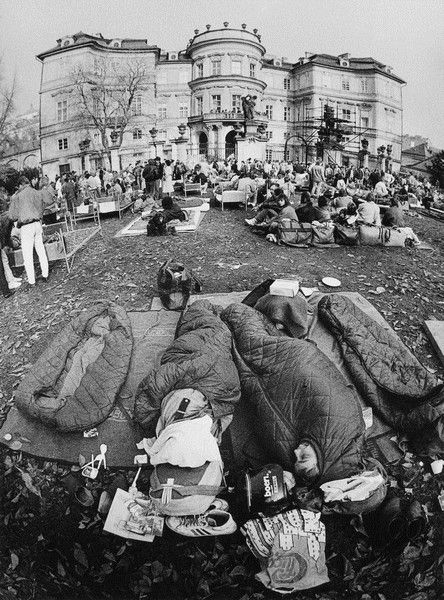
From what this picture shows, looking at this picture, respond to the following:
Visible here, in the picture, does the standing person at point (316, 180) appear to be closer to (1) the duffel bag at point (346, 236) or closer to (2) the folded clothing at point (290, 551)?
(1) the duffel bag at point (346, 236)

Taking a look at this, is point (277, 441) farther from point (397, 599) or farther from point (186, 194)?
point (186, 194)

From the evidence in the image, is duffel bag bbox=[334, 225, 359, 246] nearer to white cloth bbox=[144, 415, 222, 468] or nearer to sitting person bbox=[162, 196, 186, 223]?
sitting person bbox=[162, 196, 186, 223]

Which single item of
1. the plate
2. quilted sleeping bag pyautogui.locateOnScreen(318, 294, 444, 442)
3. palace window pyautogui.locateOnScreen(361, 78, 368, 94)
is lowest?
quilted sleeping bag pyautogui.locateOnScreen(318, 294, 444, 442)

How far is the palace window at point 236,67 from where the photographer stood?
4097cm

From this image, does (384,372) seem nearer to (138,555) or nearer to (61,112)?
(138,555)

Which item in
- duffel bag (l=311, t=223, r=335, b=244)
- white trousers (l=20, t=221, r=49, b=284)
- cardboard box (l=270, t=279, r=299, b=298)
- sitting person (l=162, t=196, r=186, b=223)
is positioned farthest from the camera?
sitting person (l=162, t=196, r=186, b=223)

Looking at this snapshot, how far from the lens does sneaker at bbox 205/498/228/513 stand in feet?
7.61

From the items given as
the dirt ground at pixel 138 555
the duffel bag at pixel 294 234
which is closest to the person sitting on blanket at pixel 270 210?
the duffel bag at pixel 294 234

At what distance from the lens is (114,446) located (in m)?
3.08

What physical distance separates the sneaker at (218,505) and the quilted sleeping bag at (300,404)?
49 cm

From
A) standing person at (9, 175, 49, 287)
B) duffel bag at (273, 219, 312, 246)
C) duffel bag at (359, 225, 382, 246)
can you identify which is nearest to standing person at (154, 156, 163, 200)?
duffel bag at (273, 219, 312, 246)

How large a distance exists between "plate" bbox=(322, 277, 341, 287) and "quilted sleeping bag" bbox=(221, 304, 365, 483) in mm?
3032

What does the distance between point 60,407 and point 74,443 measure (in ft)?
1.07

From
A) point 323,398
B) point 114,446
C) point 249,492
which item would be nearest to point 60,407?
point 114,446
